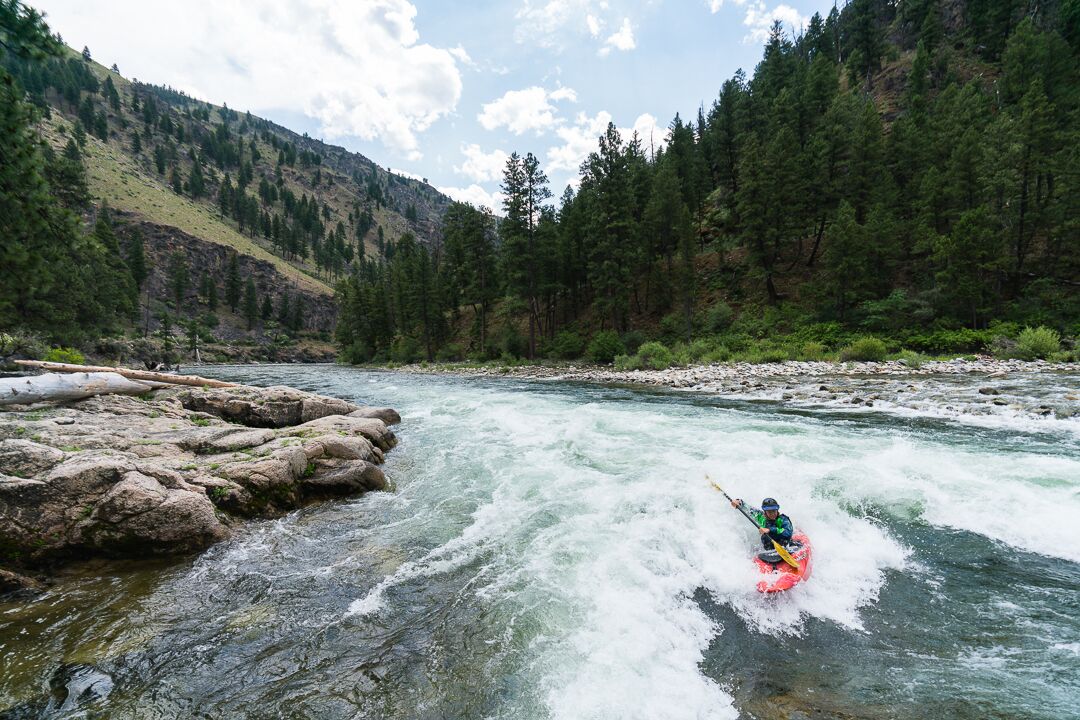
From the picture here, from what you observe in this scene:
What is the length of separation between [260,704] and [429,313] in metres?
51.5

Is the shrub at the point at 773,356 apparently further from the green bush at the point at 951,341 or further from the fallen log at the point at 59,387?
the fallen log at the point at 59,387

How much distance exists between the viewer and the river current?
3.63m

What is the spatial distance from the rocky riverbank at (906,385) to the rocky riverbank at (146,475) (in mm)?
14604

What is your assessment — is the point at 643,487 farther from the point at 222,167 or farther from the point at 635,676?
the point at 222,167

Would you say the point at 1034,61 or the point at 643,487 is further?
the point at 1034,61

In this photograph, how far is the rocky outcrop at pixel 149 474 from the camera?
5.67 metres

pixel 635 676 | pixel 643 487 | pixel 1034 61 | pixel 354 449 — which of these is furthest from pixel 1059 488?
pixel 1034 61

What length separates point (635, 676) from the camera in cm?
391

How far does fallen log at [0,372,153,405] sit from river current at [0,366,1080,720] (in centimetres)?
727

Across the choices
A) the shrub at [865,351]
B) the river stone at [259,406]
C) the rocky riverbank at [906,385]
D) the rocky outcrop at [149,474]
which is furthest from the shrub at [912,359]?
the river stone at [259,406]

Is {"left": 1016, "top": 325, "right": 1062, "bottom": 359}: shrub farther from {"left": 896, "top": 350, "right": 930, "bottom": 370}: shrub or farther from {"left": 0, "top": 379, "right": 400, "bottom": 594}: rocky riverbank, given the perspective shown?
{"left": 0, "top": 379, "right": 400, "bottom": 594}: rocky riverbank

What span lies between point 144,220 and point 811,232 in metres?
119

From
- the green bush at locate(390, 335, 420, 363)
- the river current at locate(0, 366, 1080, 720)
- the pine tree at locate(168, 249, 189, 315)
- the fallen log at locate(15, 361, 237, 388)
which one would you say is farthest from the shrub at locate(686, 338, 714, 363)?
the pine tree at locate(168, 249, 189, 315)

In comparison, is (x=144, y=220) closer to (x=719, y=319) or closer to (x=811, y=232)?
(x=719, y=319)
